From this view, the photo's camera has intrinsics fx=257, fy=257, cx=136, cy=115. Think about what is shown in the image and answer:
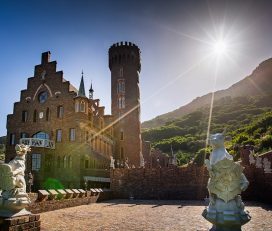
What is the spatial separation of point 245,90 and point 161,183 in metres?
149

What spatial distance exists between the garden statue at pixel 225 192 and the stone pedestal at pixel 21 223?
4.49 m

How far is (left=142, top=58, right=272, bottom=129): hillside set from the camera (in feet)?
454

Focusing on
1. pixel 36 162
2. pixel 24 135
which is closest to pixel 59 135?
pixel 36 162

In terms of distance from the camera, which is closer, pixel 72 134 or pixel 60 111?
pixel 72 134

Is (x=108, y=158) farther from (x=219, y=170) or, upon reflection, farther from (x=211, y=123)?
(x=211, y=123)

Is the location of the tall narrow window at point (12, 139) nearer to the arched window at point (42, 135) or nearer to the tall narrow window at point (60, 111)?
the arched window at point (42, 135)

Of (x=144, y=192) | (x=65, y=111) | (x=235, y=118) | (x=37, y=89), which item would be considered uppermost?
(x=235, y=118)

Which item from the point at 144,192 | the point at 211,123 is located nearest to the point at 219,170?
the point at 144,192

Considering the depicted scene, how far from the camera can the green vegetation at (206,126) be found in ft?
182

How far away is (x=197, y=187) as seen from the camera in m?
19.9

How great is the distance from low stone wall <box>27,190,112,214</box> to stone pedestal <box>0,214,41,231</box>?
424 cm

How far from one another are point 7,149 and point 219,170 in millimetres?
32231

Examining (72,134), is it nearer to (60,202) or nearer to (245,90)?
(60,202)

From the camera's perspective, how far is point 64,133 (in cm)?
2967
